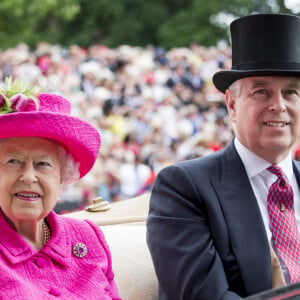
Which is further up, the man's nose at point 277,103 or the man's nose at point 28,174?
the man's nose at point 277,103

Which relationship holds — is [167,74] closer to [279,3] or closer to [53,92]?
[53,92]

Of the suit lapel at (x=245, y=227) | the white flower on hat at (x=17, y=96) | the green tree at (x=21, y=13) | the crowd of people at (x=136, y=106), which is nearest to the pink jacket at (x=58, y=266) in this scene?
the white flower on hat at (x=17, y=96)

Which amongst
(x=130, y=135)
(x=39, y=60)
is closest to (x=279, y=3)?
(x=39, y=60)

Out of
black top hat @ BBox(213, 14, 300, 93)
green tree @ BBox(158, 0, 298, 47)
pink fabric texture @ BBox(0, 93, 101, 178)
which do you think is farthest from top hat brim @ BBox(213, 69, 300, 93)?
green tree @ BBox(158, 0, 298, 47)

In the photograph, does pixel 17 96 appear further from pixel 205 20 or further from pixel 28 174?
pixel 205 20

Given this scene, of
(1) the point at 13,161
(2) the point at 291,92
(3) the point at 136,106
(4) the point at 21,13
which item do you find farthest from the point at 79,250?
(4) the point at 21,13

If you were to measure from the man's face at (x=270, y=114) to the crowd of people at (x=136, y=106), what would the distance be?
127 inches

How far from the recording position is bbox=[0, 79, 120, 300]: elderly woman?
222 centimetres

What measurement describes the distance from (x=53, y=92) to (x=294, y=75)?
957 mm

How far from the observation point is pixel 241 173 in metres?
2.70

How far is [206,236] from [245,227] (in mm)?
164

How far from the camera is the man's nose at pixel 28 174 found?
225 centimetres

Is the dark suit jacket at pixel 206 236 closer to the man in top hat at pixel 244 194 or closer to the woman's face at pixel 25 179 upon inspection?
the man in top hat at pixel 244 194

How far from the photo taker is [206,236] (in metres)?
2.52
